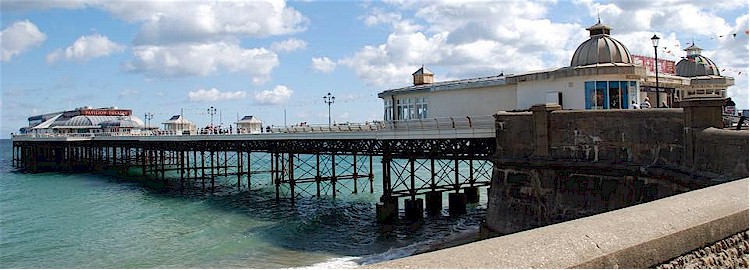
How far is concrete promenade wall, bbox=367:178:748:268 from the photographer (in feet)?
13.8

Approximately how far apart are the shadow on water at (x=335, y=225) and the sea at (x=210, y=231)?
38mm

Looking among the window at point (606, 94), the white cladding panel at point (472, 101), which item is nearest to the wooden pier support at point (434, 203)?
the white cladding panel at point (472, 101)

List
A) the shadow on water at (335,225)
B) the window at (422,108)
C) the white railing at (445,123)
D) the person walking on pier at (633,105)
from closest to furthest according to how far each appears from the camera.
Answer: the person walking on pier at (633,105) → the white railing at (445,123) → the shadow on water at (335,225) → the window at (422,108)

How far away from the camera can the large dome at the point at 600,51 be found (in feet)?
64.5

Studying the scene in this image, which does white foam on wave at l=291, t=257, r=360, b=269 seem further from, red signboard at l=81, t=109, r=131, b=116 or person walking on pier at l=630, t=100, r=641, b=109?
red signboard at l=81, t=109, r=131, b=116

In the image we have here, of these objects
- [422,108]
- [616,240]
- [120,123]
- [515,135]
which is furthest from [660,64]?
[120,123]

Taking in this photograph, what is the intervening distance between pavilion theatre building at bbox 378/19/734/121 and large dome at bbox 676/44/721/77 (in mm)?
3112

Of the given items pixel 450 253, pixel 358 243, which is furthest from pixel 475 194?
pixel 450 253

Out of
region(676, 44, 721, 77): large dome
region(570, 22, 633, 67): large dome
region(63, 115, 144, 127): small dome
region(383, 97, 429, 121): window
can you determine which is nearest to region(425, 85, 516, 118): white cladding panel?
region(383, 97, 429, 121): window

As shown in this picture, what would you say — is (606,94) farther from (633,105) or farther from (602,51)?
(602,51)

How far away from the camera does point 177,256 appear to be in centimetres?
2094

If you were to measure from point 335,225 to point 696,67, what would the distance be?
1908 cm

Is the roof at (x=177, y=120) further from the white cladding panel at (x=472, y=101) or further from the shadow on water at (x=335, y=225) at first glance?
the white cladding panel at (x=472, y=101)

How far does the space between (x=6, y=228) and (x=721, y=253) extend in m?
30.8
